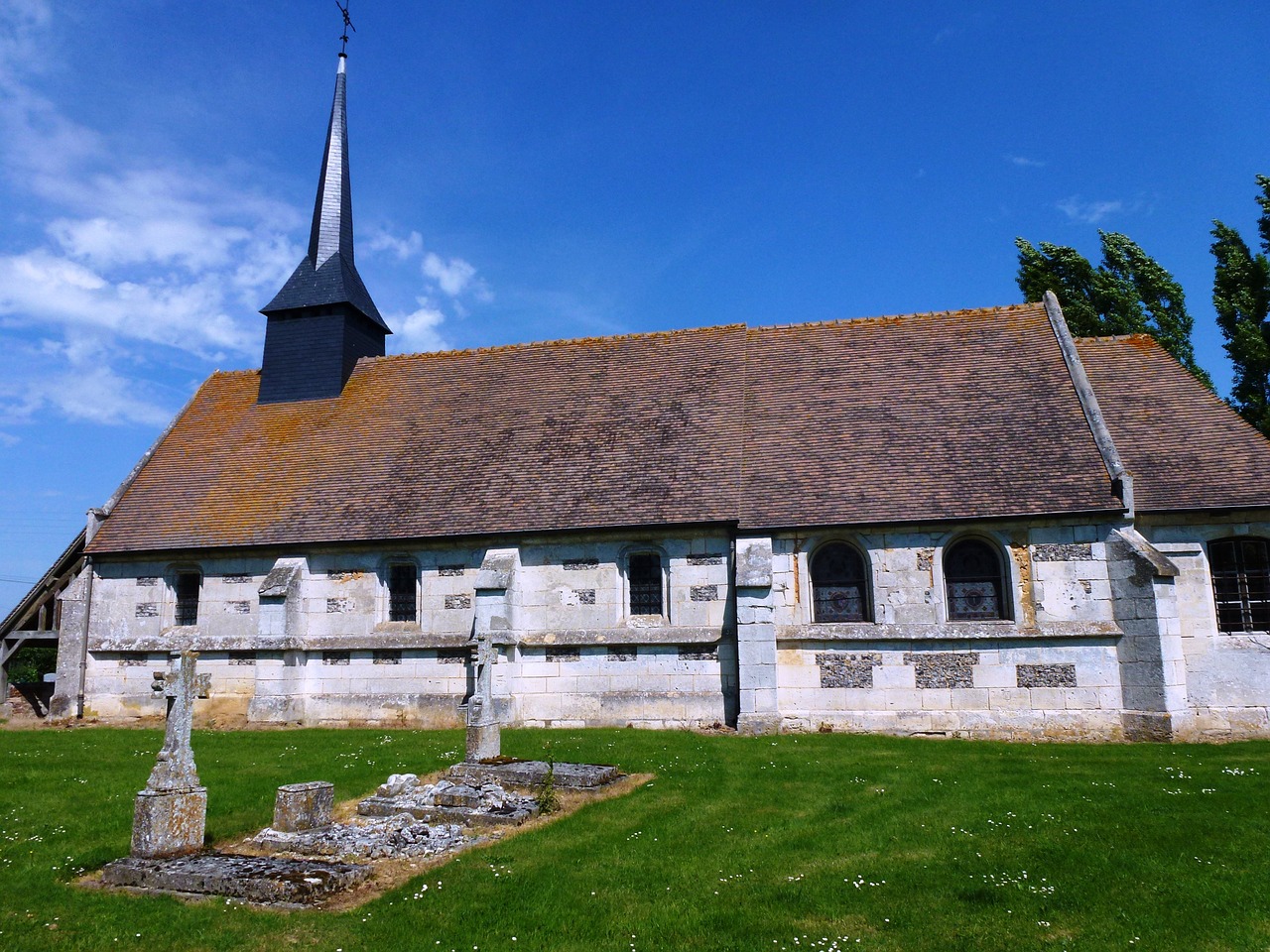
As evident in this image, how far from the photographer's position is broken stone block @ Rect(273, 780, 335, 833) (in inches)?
357

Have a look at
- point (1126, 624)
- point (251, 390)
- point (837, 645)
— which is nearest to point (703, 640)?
point (837, 645)

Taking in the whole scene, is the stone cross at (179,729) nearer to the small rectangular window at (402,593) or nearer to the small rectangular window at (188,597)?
the small rectangular window at (402,593)

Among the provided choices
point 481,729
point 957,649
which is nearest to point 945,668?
point 957,649

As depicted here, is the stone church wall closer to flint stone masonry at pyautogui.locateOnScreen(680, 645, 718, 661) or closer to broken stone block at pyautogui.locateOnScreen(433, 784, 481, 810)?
flint stone masonry at pyautogui.locateOnScreen(680, 645, 718, 661)

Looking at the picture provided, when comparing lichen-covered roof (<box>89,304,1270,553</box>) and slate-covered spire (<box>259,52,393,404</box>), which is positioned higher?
slate-covered spire (<box>259,52,393,404</box>)

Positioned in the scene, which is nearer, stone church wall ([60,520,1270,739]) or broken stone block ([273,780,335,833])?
broken stone block ([273,780,335,833])

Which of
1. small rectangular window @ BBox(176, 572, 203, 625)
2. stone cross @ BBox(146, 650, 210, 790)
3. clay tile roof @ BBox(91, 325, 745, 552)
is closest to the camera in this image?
stone cross @ BBox(146, 650, 210, 790)

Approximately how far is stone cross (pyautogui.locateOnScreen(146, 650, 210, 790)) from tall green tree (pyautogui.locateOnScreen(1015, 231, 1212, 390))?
2462 centimetres

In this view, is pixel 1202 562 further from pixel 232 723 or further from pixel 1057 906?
pixel 232 723

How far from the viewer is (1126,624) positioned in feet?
48.1

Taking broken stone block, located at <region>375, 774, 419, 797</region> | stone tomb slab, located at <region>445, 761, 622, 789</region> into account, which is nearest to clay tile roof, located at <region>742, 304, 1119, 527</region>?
stone tomb slab, located at <region>445, 761, 622, 789</region>

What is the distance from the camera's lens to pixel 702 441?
18297 mm

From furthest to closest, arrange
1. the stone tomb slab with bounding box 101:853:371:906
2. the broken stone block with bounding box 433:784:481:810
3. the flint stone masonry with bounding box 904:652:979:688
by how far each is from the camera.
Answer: the flint stone masonry with bounding box 904:652:979:688 < the broken stone block with bounding box 433:784:481:810 < the stone tomb slab with bounding box 101:853:371:906

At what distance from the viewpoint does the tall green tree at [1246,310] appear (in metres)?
22.0
